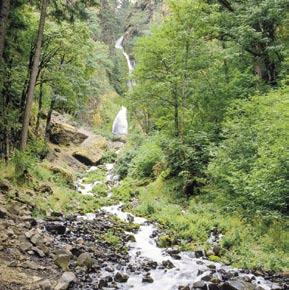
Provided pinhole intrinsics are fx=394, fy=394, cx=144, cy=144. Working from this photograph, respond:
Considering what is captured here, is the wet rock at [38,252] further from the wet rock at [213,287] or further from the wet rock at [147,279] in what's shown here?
the wet rock at [213,287]

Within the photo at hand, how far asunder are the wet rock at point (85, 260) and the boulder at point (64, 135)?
23.4 metres

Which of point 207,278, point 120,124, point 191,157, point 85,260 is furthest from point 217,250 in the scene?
point 120,124

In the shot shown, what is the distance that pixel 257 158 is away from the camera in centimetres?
1616

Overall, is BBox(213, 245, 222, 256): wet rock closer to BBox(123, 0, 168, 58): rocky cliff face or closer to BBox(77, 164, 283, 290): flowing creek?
BBox(77, 164, 283, 290): flowing creek

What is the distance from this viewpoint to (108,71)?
223 feet

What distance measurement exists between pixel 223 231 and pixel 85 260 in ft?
21.1

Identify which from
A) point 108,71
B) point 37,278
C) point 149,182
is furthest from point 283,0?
point 108,71

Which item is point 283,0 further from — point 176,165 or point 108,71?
point 108,71

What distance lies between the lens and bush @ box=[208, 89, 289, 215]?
13930 mm

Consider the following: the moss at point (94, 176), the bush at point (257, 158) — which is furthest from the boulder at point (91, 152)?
the bush at point (257, 158)

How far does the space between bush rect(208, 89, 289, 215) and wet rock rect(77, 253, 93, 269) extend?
6273 mm

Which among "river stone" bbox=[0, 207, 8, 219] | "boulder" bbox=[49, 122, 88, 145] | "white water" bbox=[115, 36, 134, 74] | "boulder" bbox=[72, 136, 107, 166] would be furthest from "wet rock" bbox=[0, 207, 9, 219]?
"white water" bbox=[115, 36, 134, 74]

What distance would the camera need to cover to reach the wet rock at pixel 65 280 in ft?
29.2

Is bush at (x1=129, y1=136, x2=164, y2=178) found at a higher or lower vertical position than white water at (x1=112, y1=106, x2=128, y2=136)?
lower
